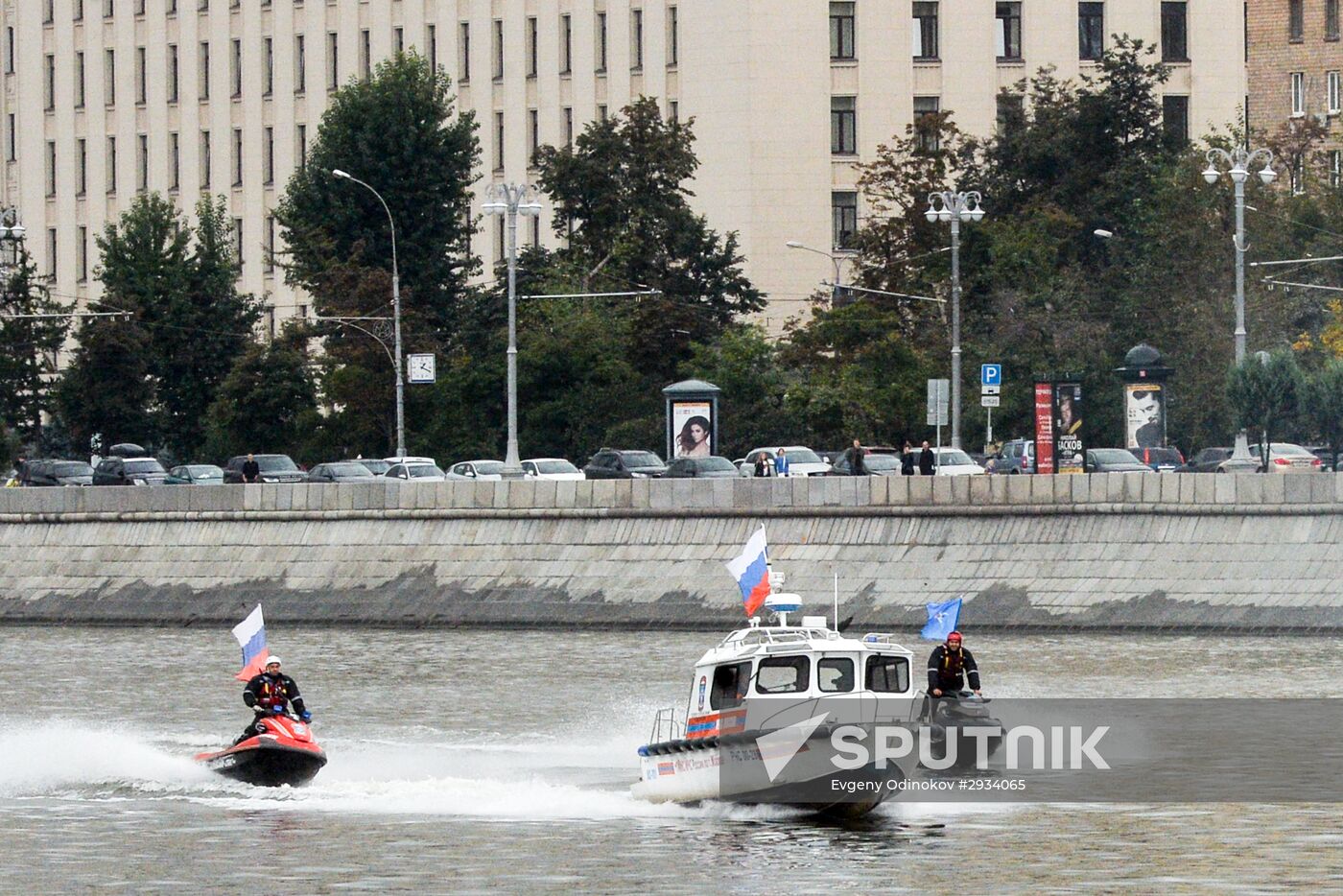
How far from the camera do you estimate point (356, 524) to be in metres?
57.1

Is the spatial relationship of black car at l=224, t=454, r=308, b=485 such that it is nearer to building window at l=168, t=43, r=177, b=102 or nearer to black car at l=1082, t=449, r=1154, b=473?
black car at l=1082, t=449, r=1154, b=473

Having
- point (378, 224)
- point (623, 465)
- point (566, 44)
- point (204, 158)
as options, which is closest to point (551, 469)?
point (623, 465)

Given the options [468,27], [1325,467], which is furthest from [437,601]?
[468,27]

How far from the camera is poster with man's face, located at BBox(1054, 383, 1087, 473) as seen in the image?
185 feet

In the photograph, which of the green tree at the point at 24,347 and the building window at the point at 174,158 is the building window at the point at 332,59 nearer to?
the building window at the point at 174,158

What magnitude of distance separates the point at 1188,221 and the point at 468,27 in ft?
123

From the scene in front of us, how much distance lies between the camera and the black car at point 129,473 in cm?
8188

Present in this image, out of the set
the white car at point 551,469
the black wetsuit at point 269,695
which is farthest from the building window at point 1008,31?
the black wetsuit at point 269,695

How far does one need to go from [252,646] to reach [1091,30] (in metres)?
76.8

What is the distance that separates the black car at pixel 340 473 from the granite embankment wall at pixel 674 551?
1680 cm

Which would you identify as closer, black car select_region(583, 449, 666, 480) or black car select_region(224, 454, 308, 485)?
black car select_region(583, 449, 666, 480)

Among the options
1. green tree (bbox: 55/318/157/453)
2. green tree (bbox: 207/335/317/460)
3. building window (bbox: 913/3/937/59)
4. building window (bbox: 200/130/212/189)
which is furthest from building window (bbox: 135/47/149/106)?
building window (bbox: 913/3/937/59)

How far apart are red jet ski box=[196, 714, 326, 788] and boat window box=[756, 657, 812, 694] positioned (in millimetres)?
5580

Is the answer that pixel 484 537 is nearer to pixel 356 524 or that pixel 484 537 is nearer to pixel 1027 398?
pixel 356 524
